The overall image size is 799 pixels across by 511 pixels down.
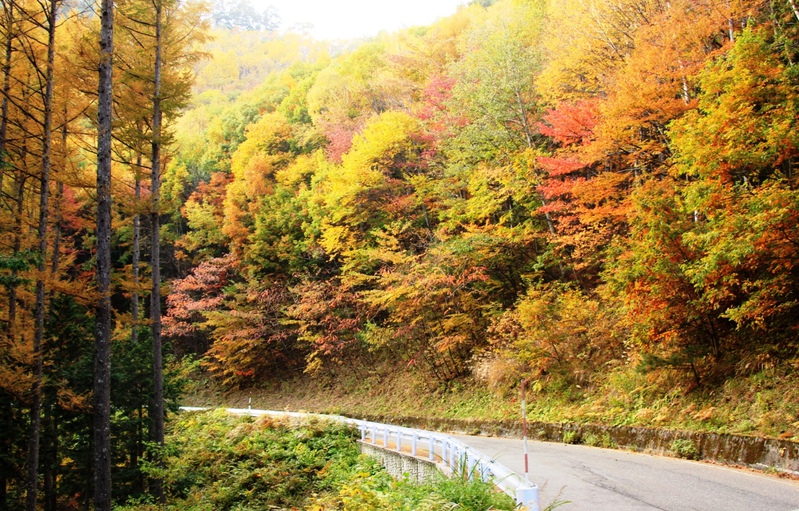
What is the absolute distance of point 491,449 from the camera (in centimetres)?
1292

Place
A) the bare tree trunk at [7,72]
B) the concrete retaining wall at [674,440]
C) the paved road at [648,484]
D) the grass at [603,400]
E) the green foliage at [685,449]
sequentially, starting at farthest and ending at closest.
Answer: the bare tree trunk at [7,72] → the green foliage at [685,449] → the grass at [603,400] → the concrete retaining wall at [674,440] → the paved road at [648,484]

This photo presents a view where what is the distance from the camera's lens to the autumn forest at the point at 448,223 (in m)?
10.9

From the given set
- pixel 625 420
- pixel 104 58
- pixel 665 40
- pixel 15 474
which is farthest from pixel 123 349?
pixel 665 40

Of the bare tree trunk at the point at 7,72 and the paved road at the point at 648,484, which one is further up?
the bare tree trunk at the point at 7,72

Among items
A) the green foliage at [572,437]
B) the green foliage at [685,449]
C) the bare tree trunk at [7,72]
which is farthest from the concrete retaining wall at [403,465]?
the bare tree trunk at [7,72]

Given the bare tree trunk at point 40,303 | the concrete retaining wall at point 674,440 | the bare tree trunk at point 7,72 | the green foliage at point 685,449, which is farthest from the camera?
the bare tree trunk at point 40,303

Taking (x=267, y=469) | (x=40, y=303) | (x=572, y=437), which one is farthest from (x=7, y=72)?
(x=572, y=437)

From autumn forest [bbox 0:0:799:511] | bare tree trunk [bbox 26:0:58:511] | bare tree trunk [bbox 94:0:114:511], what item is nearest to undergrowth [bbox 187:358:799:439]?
autumn forest [bbox 0:0:799:511]

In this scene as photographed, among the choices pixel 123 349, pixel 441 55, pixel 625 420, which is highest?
pixel 441 55

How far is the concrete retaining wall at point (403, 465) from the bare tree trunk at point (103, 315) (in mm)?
5508

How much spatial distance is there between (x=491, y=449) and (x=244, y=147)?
32914 mm

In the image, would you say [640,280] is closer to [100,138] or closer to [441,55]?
[100,138]

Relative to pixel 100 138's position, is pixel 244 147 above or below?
above

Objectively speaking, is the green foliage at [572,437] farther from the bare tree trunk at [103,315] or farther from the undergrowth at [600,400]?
the bare tree trunk at [103,315]
